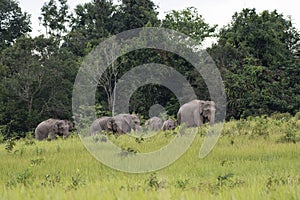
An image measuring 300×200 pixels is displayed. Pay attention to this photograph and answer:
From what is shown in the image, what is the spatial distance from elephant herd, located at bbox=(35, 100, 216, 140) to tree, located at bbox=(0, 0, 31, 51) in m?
21.9

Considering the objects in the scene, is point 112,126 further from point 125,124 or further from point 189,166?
point 189,166

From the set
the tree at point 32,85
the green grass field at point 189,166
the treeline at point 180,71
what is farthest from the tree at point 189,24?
the green grass field at point 189,166

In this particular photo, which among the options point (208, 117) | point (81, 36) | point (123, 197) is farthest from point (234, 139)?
point (81, 36)

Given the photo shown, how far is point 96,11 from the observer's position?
48.7 m

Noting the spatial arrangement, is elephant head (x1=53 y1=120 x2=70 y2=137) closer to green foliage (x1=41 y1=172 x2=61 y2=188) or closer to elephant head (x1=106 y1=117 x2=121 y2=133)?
elephant head (x1=106 y1=117 x2=121 y2=133)

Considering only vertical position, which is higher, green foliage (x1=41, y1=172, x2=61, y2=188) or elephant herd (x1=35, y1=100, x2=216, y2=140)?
elephant herd (x1=35, y1=100, x2=216, y2=140)

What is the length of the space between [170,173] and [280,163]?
202 cm

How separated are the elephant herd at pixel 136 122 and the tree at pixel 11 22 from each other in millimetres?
21887

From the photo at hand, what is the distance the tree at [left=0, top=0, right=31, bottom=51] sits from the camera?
4559cm

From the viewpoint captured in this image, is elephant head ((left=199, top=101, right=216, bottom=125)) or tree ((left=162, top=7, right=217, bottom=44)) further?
tree ((left=162, top=7, right=217, bottom=44))

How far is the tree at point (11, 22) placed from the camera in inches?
1795

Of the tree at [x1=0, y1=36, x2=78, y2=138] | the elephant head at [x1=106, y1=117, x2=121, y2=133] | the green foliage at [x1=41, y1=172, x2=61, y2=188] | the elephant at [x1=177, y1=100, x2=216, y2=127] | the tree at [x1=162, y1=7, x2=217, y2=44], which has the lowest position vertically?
the green foliage at [x1=41, y1=172, x2=61, y2=188]

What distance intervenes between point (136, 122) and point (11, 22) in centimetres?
2643

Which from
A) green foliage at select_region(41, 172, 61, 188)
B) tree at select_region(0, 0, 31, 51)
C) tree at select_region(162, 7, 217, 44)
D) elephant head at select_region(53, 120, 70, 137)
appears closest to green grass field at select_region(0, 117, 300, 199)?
green foliage at select_region(41, 172, 61, 188)
